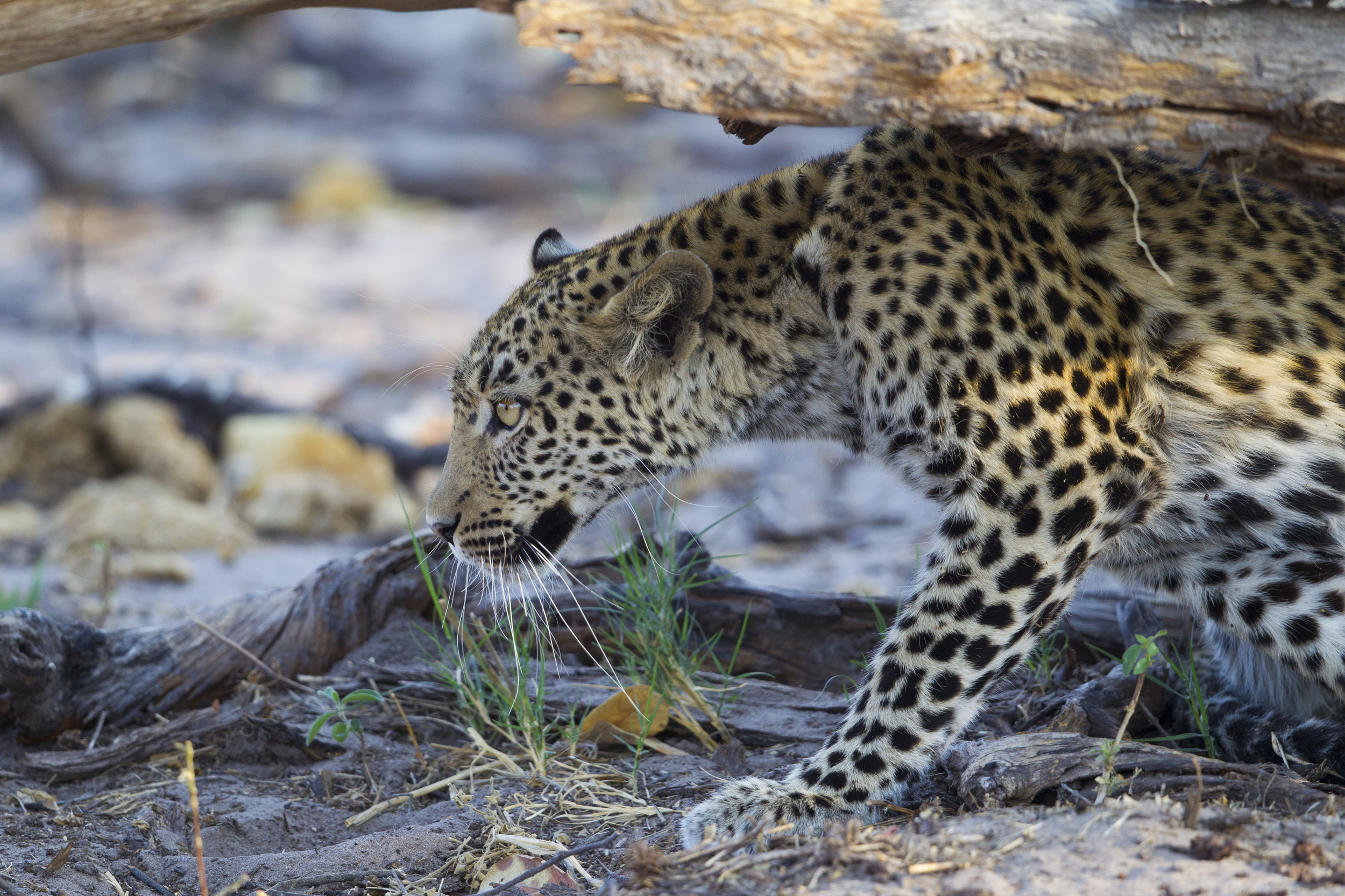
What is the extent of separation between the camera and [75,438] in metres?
9.95

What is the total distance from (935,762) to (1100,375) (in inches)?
52.5

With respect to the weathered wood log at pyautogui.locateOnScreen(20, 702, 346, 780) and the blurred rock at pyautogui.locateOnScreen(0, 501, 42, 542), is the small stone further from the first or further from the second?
the blurred rock at pyautogui.locateOnScreen(0, 501, 42, 542)

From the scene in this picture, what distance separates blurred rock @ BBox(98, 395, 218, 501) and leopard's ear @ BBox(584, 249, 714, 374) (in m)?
6.40

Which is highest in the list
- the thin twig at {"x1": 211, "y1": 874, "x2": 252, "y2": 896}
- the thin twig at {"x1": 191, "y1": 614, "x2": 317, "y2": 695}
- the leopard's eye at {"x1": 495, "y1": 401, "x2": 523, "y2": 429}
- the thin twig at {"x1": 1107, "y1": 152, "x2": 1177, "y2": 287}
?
the thin twig at {"x1": 1107, "y1": 152, "x2": 1177, "y2": 287}

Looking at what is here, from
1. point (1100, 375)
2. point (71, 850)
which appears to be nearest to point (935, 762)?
point (1100, 375)

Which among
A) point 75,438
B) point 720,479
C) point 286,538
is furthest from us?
point 720,479

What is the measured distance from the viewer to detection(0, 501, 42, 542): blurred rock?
8.67 meters

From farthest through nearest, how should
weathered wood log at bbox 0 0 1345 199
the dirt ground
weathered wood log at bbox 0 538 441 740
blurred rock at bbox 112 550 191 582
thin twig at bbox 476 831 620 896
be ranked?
blurred rock at bbox 112 550 191 582
weathered wood log at bbox 0 538 441 740
weathered wood log at bbox 0 0 1345 199
thin twig at bbox 476 831 620 896
the dirt ground

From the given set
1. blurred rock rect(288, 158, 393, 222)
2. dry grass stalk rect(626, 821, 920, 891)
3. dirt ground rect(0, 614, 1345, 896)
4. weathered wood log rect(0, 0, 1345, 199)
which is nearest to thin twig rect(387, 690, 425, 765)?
dirt ground rect(0, 614, 1345, 896)

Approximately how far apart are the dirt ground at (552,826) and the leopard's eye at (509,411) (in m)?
0.99

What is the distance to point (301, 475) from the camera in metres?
9.64

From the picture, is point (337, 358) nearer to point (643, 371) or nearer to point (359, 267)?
point (359, 267)

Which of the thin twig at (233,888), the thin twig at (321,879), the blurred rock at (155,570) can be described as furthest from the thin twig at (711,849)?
the blurred rock at (155,570)

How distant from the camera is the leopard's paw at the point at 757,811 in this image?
3.74 meters
